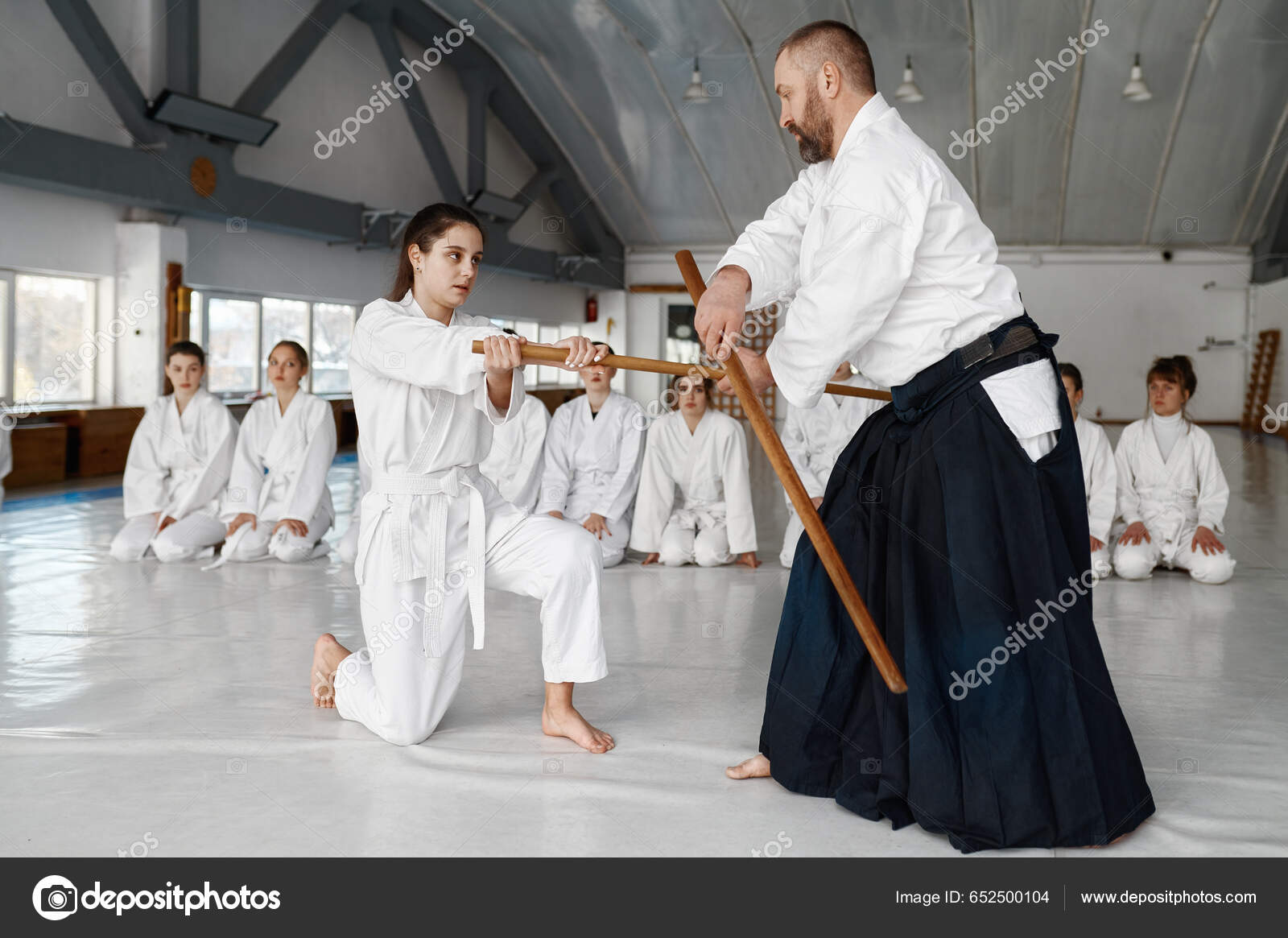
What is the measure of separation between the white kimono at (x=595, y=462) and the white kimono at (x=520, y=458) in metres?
0.06

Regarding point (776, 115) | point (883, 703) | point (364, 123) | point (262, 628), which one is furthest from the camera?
point (776, 115)

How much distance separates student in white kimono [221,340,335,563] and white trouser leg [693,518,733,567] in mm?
1974

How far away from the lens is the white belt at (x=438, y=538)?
2717mm

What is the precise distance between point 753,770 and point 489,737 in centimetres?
72

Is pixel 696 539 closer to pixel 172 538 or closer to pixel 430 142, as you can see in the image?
pixel 172 538

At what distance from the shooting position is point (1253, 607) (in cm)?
446

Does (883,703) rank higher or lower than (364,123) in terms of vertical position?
lower

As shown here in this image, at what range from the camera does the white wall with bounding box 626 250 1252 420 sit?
1680cm

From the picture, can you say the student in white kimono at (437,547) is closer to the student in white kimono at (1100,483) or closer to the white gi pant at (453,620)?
the white gi pant at (453,620)

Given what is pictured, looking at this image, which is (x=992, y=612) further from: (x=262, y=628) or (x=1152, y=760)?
(x=262, y=628)

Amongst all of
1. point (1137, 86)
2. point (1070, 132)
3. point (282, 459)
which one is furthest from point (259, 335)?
point (1070, 132)

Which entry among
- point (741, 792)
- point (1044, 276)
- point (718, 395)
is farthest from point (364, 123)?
point (741, 792)
